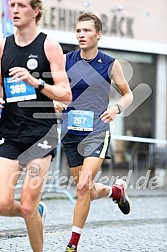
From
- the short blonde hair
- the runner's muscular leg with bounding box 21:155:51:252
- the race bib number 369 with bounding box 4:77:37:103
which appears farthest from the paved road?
the short blonde hair

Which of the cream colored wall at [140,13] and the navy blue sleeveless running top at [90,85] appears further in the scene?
the cream colored wall at [140,13]

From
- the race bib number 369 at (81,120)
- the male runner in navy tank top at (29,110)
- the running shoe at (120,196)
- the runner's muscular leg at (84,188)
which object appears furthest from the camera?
the running shoe at (120,196)

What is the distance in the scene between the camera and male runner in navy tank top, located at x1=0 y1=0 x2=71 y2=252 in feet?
17.3

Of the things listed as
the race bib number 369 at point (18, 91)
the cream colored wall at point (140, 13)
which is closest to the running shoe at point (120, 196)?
the race bib number 369 at point (18, 91)

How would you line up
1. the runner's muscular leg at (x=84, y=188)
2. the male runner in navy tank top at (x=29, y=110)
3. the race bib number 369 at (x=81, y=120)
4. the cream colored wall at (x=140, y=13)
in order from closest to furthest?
the male runner in navy tank top at (x=29, y=110)
the runner's muscular leg at (x=84, y=188)
the race bib number 369 at (x=81, y=120)
the cream colored wall at (x=140, y=13)

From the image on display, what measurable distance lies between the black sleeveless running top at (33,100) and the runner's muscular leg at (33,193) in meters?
0.24

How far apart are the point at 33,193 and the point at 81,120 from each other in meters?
1.37

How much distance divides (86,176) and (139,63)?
11338 mm

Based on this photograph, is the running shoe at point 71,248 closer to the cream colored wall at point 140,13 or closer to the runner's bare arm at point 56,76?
the runner's bare arm at point 56,76

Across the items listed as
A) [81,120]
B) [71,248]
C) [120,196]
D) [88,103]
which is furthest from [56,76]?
[120,196]

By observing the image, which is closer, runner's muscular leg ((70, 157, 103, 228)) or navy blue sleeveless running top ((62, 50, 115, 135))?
runner's muscular leg ((70, 157, 103, 228))

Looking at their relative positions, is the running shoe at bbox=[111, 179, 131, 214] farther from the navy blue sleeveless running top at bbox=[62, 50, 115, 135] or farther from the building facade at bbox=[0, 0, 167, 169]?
the building facade at bbox=[0, 0, 167, 169]

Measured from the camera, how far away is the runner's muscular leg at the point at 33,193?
5246 millimetres

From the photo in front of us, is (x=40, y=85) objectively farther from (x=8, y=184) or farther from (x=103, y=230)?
(x=103, y=230)
